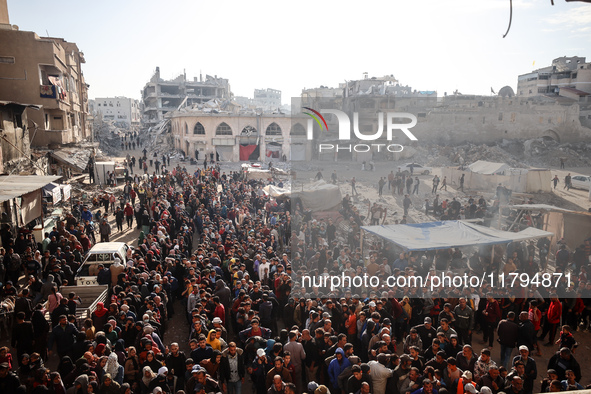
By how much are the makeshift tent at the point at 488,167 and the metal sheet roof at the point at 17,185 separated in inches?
511

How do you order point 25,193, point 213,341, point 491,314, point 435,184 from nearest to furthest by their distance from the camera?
point 213,341
point 491,314
point 25,193
point 435,184

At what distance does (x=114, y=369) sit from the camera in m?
5.55

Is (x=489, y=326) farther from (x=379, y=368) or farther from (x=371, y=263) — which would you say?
(x=379, y=368)

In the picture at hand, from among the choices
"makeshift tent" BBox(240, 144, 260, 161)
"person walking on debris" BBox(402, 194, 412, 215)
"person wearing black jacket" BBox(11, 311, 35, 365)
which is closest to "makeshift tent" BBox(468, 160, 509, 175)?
"person walking on debris" BBox(402, 194, 412, 215)

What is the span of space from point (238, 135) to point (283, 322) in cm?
3182

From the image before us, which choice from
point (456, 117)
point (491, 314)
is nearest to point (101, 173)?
point (456, 117)

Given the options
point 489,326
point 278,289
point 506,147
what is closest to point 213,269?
point 278,289

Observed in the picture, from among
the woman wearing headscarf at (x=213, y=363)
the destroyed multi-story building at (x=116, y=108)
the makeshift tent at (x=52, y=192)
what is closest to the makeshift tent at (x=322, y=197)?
the makeshift tent at (x=52, y=192)

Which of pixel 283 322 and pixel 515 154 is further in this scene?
pixel 515 154

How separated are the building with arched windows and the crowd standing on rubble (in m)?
26.2

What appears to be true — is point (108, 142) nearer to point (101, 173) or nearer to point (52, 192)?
point (101, 173)

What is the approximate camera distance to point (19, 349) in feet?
23.1

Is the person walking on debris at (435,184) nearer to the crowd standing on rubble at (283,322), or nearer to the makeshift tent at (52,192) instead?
the crowd standing on rubble at (283,322)

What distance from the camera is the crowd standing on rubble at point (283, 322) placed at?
18.2ft
